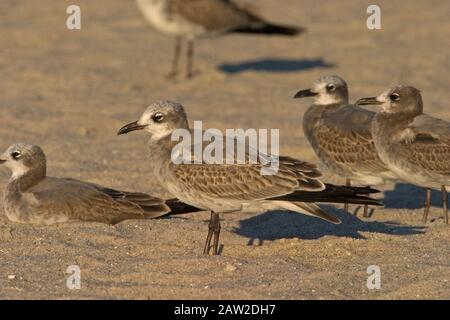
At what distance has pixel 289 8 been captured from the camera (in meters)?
19.9

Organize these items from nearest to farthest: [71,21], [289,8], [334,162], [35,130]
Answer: [334,162] < [35,130] < [71,21] < [289,8]

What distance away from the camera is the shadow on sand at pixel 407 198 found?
10.1 m

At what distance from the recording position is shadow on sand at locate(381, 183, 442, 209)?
10.1m

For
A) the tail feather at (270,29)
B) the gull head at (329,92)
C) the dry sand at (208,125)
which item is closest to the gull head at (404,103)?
the dry sand at (208,125)

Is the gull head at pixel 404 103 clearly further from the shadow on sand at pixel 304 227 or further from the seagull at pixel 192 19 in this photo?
the seagull at pixel 192 19

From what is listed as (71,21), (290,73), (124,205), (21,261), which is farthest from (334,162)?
(71,21)

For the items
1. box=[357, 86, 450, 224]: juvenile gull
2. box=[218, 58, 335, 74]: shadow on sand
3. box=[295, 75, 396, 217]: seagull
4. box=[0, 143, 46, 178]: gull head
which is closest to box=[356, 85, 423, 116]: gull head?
box=[357, 86, 450, 224]: juvenile gull

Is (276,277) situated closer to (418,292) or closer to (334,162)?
(418,292)

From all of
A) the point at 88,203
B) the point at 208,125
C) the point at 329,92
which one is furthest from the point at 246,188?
the point at 208,125

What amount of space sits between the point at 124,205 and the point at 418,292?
2792mm

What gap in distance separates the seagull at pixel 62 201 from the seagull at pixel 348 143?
1.60 metres

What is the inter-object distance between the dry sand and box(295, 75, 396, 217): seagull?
38 centimetres

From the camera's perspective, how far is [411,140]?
8922 millimetres

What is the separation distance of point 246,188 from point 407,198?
3.03 metres
